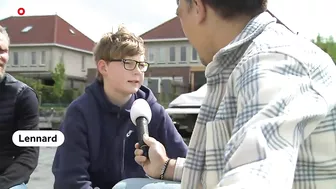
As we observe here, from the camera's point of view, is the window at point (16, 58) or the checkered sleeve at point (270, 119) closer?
the checkered sleeve at point (270, 119)

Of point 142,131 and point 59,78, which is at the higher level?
point 59,78

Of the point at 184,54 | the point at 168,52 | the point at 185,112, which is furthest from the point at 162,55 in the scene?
the point at 185,112

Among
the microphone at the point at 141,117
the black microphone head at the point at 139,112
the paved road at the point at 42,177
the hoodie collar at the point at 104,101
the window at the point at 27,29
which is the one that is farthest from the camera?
the window at the point at 27,29

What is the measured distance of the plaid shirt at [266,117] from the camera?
0.73m

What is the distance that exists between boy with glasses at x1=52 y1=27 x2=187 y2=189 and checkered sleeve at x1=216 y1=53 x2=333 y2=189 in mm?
1024

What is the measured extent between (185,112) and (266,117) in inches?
347

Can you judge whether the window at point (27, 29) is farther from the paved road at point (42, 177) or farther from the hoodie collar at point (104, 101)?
the hoodie collar at point (104, 101)

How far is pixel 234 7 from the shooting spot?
0.95 m

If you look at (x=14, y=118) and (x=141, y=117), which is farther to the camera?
(x=14, y=118)

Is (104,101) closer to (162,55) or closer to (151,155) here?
(151,155)

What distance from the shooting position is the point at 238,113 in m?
0.81

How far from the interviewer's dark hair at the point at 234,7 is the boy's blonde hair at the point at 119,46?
1.00 m

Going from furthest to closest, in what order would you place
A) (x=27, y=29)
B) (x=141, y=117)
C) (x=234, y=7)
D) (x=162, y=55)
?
1. (x=162, y=55)
2. (x=27, y=29)
3. (x=141, y=117)
4. (x=234, y=7)

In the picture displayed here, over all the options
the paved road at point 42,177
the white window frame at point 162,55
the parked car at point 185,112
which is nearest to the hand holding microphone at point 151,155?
the paved road at point 42,177
